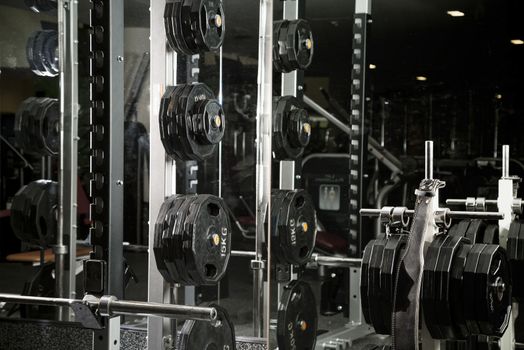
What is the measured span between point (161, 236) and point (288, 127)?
149 centimetres

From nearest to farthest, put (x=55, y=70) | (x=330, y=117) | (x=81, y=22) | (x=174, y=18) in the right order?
(x=174, y=18)
(x=55, y=70)
(x=81, y=22)
(x=330, y=117)

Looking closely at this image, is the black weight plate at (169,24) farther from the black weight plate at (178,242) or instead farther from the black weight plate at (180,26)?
the black weight plate at (178,242)

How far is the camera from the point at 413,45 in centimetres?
635

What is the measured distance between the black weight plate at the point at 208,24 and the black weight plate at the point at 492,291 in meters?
1.42

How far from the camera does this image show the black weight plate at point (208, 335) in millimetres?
3351

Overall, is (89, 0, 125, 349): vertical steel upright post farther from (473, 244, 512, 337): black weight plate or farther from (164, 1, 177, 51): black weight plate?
(473, 244, 512, 337): black weight plate

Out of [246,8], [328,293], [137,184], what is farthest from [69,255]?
[328,293]

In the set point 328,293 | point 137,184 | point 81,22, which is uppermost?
point 81,22

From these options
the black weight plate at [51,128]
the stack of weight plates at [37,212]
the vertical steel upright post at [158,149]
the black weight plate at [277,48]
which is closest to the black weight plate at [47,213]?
the stack of weight plates at [37,212]

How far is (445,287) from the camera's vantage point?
9.05ft

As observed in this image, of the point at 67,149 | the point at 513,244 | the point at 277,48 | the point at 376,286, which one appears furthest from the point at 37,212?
the point at 513,244

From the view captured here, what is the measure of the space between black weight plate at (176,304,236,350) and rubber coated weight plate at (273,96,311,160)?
1.35 metres

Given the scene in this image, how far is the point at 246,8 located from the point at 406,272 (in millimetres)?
1831

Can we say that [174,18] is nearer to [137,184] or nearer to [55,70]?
[55,70]
